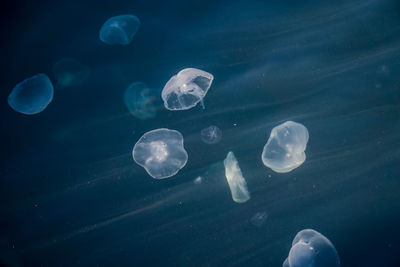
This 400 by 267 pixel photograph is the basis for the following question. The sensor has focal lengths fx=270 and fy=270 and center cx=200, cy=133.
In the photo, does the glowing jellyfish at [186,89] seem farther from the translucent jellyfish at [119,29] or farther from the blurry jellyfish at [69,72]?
the blurry jellyfish at [69,72]

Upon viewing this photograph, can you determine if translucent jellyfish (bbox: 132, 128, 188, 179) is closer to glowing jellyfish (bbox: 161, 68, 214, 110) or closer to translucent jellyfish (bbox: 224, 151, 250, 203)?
glowing jellyfish (bbox: 161, 68, 214, 110)

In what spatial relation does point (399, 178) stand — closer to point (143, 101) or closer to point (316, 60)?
point (316, 60)

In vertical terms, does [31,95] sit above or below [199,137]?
above

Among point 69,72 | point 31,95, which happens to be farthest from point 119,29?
point 31,95

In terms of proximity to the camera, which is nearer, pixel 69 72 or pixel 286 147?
pixel 286 147

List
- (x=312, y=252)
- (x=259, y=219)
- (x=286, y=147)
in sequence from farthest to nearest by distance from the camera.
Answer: (x=259, y=219), (x=286, y=147), (x=312, y=252)

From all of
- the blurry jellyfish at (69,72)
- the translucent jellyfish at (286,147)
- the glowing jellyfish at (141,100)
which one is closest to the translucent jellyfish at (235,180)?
the translucent jellyfish at (286,147)

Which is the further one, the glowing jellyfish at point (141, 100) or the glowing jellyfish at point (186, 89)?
the glowing jellyfish at point (141, 100)

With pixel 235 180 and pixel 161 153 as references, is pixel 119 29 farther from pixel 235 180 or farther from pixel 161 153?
pixel 235 180
